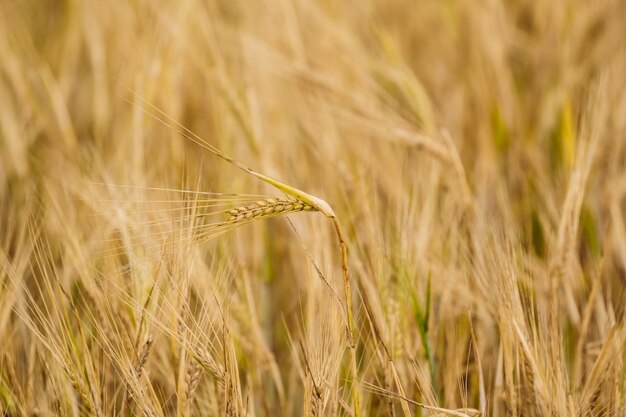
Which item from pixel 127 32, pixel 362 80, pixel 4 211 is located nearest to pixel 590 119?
pixel 362 80

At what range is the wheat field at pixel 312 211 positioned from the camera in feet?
2.04

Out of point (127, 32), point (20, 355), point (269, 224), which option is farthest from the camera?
point (127, 32)

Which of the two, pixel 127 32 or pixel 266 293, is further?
pixel 127 32

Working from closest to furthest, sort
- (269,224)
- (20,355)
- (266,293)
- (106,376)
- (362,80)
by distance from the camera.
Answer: (106,376) → (20,355) → (266,293) → (269,224) → (362,80)

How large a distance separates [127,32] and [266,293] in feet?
2.39

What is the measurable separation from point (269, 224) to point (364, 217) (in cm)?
29

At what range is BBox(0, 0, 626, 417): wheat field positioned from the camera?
0.62 m

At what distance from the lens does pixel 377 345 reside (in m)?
0.65

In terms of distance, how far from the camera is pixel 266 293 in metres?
0.91

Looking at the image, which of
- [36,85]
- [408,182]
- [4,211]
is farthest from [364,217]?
[36,85]

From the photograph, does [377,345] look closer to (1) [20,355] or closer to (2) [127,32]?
(1) [20,355]

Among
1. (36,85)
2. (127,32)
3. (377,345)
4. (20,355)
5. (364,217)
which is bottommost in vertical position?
(20,355)

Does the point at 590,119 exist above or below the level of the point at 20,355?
above

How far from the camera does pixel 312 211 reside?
1.81 ft
